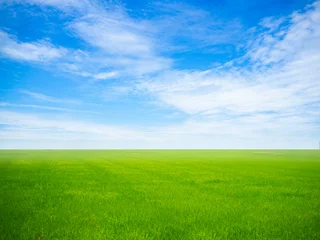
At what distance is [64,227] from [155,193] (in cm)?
771

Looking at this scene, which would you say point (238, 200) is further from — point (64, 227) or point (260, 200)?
point (64, 227)

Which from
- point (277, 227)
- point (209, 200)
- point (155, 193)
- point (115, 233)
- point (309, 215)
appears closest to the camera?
point (115, 233)

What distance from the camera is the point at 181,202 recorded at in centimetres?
1410

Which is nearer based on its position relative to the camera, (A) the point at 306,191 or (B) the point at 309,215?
(B) the point at 309,215

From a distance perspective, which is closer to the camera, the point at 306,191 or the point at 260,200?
the point at 260,200

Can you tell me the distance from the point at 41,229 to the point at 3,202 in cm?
578

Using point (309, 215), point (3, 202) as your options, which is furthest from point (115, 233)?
point (309, 215)

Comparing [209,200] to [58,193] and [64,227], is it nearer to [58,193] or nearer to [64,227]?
[64,227]

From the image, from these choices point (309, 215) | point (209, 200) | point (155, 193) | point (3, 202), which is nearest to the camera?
point (309, 215)

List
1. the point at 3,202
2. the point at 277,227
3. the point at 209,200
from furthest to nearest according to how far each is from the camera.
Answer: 1. the point at 209,200
2. the point at 3,202
3. the point at 277,227

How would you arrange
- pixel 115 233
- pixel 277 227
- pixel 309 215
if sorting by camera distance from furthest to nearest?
pixel 309 215 < pixel 277 227 < pixel 115 233

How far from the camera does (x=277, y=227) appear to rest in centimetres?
1030

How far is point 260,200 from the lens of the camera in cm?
1514

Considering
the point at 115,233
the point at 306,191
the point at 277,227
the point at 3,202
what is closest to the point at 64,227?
the point at 115,233
